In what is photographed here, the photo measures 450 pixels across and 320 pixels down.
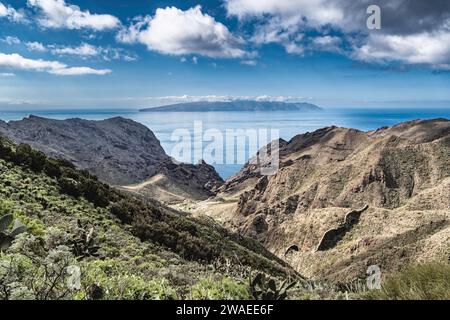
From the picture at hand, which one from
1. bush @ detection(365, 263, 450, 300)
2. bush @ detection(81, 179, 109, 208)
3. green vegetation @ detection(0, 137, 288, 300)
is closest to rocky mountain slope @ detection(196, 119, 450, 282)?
green vegetation @ detection(0, 137, 288, 300)

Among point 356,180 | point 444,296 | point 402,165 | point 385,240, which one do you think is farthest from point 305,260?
point 444,296

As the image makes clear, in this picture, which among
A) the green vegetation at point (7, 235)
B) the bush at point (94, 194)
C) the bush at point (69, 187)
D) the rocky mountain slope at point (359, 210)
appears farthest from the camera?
the rocky mountain slope at point (359, 210)

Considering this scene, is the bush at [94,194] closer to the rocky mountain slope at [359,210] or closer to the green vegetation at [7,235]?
the green vegetation at [7,235]

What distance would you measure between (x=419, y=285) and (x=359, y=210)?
74.5 meters

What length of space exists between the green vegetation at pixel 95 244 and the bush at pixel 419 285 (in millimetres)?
2072

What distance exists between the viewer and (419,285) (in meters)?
5.72

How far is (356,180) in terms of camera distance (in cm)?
10225

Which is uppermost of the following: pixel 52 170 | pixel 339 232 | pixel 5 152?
pixel 5 152

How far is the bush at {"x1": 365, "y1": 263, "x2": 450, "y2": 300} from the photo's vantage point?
5.37m

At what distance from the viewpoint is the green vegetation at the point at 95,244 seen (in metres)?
7.44

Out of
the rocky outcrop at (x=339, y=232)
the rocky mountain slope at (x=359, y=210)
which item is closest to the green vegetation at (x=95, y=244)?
the rocky mountain slope at (x=359, y=210)

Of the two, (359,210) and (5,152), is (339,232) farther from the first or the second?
(5,152)

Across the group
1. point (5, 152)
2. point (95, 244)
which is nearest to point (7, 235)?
point (95, 244)
